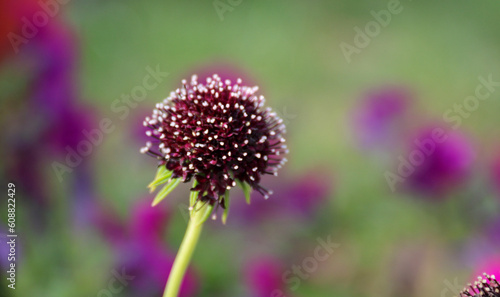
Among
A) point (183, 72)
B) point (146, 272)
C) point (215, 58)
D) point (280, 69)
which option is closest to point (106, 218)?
point (146, 272)

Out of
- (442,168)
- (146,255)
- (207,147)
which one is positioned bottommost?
(146,255)

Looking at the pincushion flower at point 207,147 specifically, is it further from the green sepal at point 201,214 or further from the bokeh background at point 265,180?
the bokeh background at point 265,180

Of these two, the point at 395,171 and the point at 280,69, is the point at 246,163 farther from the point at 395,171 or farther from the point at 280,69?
the point at 280,69

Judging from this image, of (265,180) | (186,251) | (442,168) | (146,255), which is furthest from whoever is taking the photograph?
(265,180)

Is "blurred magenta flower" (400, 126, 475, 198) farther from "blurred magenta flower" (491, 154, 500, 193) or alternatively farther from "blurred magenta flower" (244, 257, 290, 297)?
"blurred magenta flower" (244, 257, 290, 297)

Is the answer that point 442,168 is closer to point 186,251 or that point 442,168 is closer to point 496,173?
point 496,173

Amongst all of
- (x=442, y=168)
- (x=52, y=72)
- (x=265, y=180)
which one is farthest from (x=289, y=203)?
(x=52, y=72)

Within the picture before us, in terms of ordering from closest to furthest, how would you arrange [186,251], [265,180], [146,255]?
1. [186,251]
2. [146,255]
3. [265,180]
